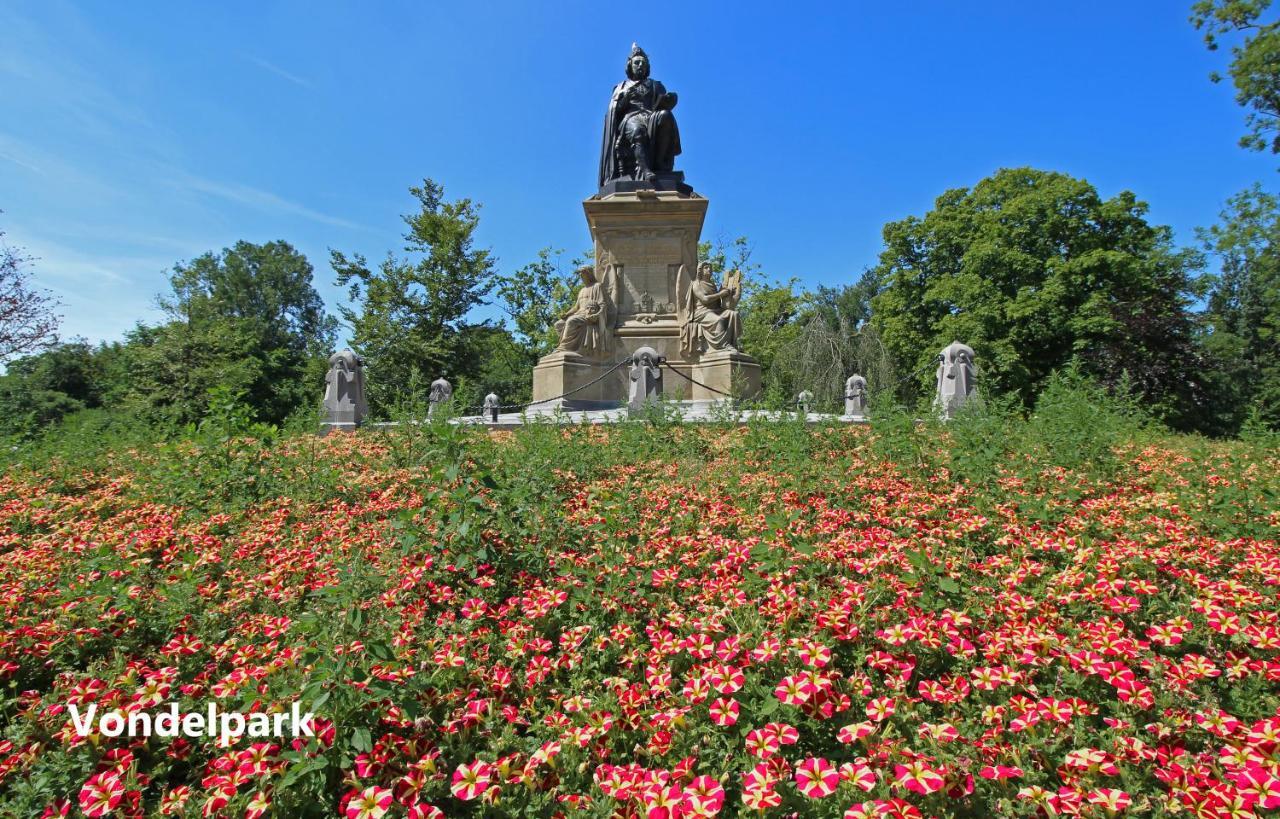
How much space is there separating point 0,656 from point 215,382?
16.3 meters

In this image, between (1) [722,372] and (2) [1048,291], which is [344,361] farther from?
(2) [1048,291]

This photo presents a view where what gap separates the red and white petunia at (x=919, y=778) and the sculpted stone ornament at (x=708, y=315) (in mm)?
10748

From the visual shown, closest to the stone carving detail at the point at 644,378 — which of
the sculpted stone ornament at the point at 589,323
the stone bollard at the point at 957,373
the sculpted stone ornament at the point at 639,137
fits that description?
the sculpted stone ornament at the point at 589,323

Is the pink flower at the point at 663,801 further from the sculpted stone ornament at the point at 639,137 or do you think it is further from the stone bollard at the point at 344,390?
the sculpted stone ornament at the point at 639,137

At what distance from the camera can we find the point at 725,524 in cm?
377

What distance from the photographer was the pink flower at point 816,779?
1415 millimetres

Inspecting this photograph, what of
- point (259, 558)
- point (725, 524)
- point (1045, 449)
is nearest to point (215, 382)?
point (259, 558)

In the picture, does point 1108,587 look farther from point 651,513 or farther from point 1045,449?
point 1045,449

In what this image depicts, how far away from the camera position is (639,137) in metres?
13.4

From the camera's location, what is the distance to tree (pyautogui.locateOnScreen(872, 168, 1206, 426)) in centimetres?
2122

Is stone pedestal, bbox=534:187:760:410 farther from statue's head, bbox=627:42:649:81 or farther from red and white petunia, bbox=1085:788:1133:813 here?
red and white petunia, bbox=1085:788:1133:813

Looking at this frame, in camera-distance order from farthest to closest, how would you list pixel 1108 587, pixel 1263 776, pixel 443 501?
pixel 443 501
pixel 1108 587
pixel 1263 776

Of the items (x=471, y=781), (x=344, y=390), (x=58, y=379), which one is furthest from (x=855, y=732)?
(x=58, y=379)

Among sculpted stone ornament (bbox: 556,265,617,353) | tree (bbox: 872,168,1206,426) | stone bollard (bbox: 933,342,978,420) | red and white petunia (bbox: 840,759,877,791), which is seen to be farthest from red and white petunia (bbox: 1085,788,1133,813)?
tree (bbox: 872,168,1206,426)
